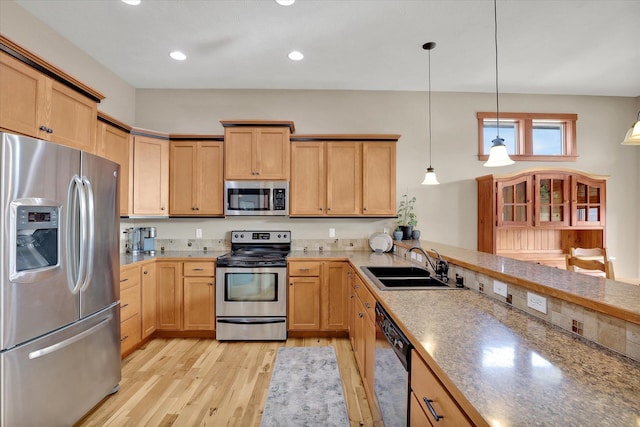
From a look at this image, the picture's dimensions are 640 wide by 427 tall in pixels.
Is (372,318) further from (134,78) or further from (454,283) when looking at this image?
(134,78)

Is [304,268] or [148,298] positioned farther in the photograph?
[304,268]

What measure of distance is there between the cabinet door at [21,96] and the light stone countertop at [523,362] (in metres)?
2.42

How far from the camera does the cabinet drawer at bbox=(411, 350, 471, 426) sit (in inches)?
31.0

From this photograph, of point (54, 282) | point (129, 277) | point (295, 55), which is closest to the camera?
point (54, 282)

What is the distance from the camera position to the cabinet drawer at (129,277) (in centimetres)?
266

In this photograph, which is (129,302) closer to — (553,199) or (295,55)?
(295,55)

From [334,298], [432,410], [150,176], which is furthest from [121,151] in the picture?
[432,410]

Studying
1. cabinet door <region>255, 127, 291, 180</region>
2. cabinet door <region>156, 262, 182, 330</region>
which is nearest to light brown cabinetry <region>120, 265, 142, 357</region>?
cabinet door <region>156, 262, 182, 330</region>

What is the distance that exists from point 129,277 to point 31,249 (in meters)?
1.25

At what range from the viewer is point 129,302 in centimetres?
278

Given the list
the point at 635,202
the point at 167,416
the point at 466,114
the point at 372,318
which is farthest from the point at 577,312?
the point at 635,202

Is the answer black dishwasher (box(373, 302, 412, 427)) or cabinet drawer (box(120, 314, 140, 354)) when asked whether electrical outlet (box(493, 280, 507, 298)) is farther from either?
cabinet drawer (box(120, 314, 140, 354))

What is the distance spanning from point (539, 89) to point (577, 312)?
3.92m

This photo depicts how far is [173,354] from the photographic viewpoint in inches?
112
